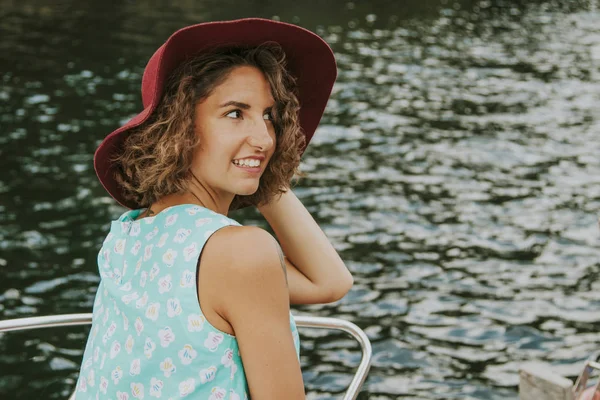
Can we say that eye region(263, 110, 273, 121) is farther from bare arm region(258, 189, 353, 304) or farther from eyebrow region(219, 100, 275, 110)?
bare arm region(258, 189, 353, 304)

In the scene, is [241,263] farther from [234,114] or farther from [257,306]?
[234,114]

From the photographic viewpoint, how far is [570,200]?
1010 centimetres

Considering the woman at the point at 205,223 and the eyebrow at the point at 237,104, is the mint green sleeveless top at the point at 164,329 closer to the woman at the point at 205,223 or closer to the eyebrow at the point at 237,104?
the woman at the point at 205,223

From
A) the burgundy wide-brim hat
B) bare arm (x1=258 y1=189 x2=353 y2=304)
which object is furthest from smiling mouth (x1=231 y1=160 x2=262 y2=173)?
bare arm (x1=258 y1=189 x2=353 y2=304)

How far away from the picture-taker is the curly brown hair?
2131mm

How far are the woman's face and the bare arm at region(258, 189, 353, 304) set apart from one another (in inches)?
23.0

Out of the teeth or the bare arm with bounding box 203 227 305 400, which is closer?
the bare arm with bounding box 203 227 305 400

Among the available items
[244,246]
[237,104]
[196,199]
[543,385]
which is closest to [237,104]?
[237,104]

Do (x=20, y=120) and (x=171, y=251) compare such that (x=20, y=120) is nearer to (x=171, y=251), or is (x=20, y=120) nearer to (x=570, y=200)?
(x=570, y=200)

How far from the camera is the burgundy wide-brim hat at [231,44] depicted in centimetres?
210

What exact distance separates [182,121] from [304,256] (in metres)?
0.81

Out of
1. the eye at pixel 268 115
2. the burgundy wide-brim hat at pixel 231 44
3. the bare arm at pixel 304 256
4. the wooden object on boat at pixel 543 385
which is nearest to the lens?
the burgundy wide-brim hat at pixel 231 44

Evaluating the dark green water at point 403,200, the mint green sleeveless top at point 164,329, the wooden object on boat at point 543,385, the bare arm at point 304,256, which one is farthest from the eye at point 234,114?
the dark green water at point 403,200

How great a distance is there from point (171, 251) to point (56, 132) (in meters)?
10.1
